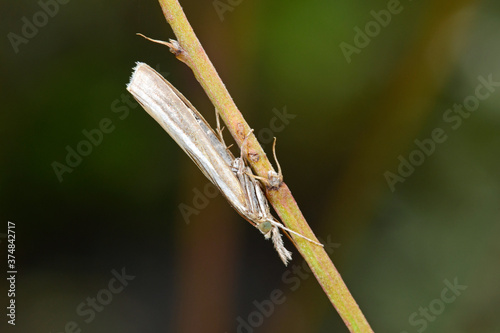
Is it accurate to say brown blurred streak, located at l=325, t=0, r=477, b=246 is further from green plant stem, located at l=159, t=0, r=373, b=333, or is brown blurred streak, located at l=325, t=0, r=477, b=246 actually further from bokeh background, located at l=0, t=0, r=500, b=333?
green plant stem, located at l=159, t=0, r=373, b=333

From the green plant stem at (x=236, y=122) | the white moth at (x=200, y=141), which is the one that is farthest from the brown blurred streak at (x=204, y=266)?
the green plant stem at (x=236, y=122)

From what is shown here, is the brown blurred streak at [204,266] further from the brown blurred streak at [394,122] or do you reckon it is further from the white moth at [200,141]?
the white moth at [200,141]

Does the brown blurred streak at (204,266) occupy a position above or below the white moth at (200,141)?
below

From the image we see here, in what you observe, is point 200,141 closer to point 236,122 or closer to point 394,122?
point 236,122

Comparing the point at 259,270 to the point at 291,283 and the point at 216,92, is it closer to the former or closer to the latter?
the point at 291,283

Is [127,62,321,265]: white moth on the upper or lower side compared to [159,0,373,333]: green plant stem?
lower

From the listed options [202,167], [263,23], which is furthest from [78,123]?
[202,167]

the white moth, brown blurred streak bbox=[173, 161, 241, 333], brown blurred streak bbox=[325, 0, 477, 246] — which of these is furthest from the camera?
brown blurred streak bbox=[173, 161, 241, 333]

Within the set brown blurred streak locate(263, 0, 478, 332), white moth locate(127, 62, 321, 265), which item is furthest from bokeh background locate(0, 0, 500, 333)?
white moth locate(127, 62, 321, 265)
